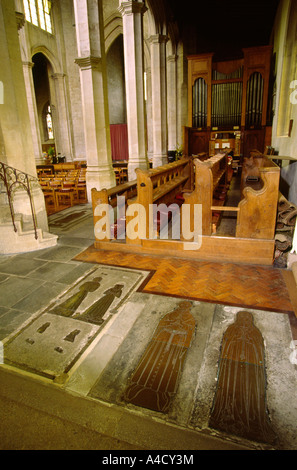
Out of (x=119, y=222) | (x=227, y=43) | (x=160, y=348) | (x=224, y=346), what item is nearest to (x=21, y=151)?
(x=119, y=222)

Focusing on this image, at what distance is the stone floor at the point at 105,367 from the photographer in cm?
173

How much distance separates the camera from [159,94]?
11.8 meters

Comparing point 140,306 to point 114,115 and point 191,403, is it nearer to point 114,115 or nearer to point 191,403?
point 191,403

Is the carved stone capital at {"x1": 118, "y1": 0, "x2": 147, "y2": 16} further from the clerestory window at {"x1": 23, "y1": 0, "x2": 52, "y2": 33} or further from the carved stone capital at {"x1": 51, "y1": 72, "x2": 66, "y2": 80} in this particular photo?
the carved stone capital at {"x1": 51, "y1": 72, "x2": 66, "y2": 80}

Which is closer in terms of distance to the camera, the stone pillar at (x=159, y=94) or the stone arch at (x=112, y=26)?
the stone pillar at (x=159, y=94)

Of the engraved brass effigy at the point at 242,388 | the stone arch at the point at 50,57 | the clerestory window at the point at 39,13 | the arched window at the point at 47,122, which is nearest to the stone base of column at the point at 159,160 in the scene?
the stone arch at the point at 50,57

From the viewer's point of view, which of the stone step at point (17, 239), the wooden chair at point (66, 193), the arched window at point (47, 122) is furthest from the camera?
the arched window at point (47, 122)

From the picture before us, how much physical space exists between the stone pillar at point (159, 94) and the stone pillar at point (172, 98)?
2.94m

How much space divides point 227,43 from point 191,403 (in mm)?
17614

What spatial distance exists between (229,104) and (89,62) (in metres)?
7.01

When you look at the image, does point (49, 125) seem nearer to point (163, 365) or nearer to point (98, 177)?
point (98, 177)

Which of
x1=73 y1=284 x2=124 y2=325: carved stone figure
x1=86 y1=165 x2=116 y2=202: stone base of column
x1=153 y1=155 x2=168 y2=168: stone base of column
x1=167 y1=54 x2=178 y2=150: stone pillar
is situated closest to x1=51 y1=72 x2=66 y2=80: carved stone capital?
x1=167 y1=54 x2=178 y2=150: stone pillar

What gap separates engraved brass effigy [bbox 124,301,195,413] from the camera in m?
1.99

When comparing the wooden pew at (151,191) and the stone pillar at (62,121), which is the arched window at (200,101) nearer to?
the wooden pew at (151,191)
